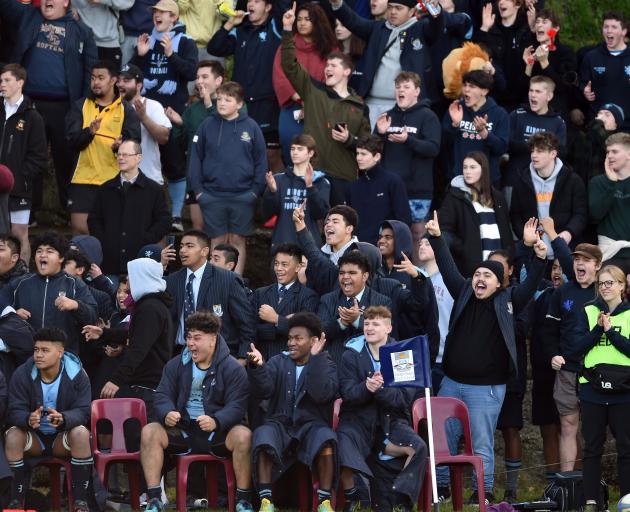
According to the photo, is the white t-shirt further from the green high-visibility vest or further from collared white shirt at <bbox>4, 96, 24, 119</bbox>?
the green high-visibility vest

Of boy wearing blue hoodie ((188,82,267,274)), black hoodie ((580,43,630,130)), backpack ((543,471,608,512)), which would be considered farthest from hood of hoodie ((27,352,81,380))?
black hoodie ((580,43,630,130))

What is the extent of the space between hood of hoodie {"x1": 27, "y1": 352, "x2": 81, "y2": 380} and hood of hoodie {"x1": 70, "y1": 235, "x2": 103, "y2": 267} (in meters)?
2.14

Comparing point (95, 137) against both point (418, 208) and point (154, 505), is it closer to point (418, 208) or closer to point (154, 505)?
point (418, 208)

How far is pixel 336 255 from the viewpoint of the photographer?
14195 mm

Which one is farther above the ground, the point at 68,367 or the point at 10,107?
the point at 10,107

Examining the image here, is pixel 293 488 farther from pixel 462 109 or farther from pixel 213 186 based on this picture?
pixel 462 109

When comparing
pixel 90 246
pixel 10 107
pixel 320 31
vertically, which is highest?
pixel 320 31

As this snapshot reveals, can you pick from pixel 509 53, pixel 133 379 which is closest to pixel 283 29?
pixel 509 53

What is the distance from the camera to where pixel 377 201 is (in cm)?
1548

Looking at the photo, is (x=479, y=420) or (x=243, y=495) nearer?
(x=243, y=495)

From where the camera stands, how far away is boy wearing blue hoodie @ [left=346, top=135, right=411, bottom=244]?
1545 centimetres

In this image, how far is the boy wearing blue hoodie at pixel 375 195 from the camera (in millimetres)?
15445

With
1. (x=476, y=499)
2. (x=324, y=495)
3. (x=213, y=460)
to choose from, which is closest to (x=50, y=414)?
(x=213, y=460)

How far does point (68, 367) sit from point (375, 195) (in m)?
4.21
